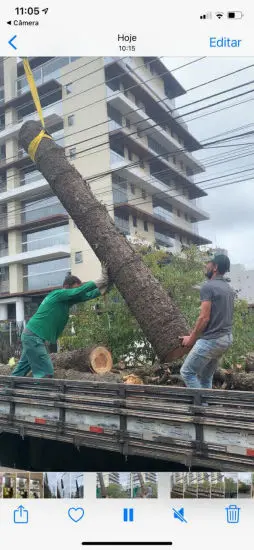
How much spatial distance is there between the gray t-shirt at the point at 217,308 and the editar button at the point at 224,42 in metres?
1.41

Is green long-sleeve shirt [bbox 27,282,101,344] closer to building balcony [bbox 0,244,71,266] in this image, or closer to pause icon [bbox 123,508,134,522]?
building balcony [bbox 0,244,71,266]

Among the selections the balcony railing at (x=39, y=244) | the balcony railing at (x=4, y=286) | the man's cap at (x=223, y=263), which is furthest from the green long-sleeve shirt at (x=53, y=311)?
the man's cap at (x=223, y=263)

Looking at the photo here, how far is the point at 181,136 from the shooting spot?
3.42 m

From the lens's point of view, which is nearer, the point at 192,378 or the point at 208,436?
the point at 208,436

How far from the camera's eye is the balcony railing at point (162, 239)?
13.0 ft

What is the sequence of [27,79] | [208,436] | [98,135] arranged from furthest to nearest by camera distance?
[98,135] < [27,79] < [208,436]

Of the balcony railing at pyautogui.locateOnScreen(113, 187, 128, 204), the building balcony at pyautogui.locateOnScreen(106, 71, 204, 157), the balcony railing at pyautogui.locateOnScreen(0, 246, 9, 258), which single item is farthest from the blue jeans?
the balcony railing at pyautogui.locateOnScreen(0, 246, 9, 258)

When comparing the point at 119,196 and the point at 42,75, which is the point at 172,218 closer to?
the point at 119,196

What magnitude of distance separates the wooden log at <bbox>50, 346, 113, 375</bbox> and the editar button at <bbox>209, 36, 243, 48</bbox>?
3252mm

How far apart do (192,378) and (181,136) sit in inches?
75.2

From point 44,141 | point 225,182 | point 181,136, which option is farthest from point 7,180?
point 225,182

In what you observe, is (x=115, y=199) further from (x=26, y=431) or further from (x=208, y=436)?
(x=208, y=436)
